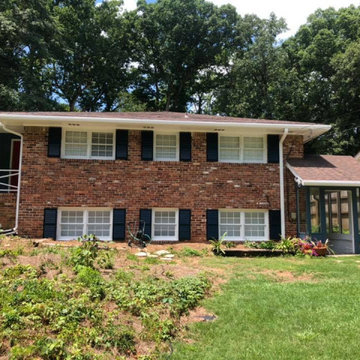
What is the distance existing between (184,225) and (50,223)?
420cm

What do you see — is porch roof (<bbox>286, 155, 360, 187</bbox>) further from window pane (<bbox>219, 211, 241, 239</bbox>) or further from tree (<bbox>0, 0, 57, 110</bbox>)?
tree (<bbox>0, 0, 57, 110</bbox>)

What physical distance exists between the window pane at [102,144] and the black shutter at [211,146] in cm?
321

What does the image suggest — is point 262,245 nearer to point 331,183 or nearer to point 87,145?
point 331,183

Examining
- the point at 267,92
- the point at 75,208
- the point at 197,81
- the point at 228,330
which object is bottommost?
the point at 228,330

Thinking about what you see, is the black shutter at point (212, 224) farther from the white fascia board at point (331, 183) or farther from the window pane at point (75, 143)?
the window pane at point (75, 143)

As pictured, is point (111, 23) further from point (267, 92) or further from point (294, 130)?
point (294, 130)

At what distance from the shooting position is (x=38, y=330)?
12.6ft

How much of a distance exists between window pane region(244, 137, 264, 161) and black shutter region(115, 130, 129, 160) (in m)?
4.08

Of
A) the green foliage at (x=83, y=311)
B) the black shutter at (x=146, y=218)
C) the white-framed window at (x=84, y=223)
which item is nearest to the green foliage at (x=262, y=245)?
the black shutter at (x=146, y=218)

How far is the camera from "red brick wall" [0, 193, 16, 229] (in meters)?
11.6

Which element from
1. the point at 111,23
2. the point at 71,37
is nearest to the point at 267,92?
the point at 111,23

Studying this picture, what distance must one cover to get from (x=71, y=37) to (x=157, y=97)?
824cm

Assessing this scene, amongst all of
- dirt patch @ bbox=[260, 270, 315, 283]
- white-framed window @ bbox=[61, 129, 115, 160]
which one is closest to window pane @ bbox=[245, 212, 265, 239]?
dirt patch @ bbox=[260, 270, 315, 283]

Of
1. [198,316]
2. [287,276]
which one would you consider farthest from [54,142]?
[198,316]
